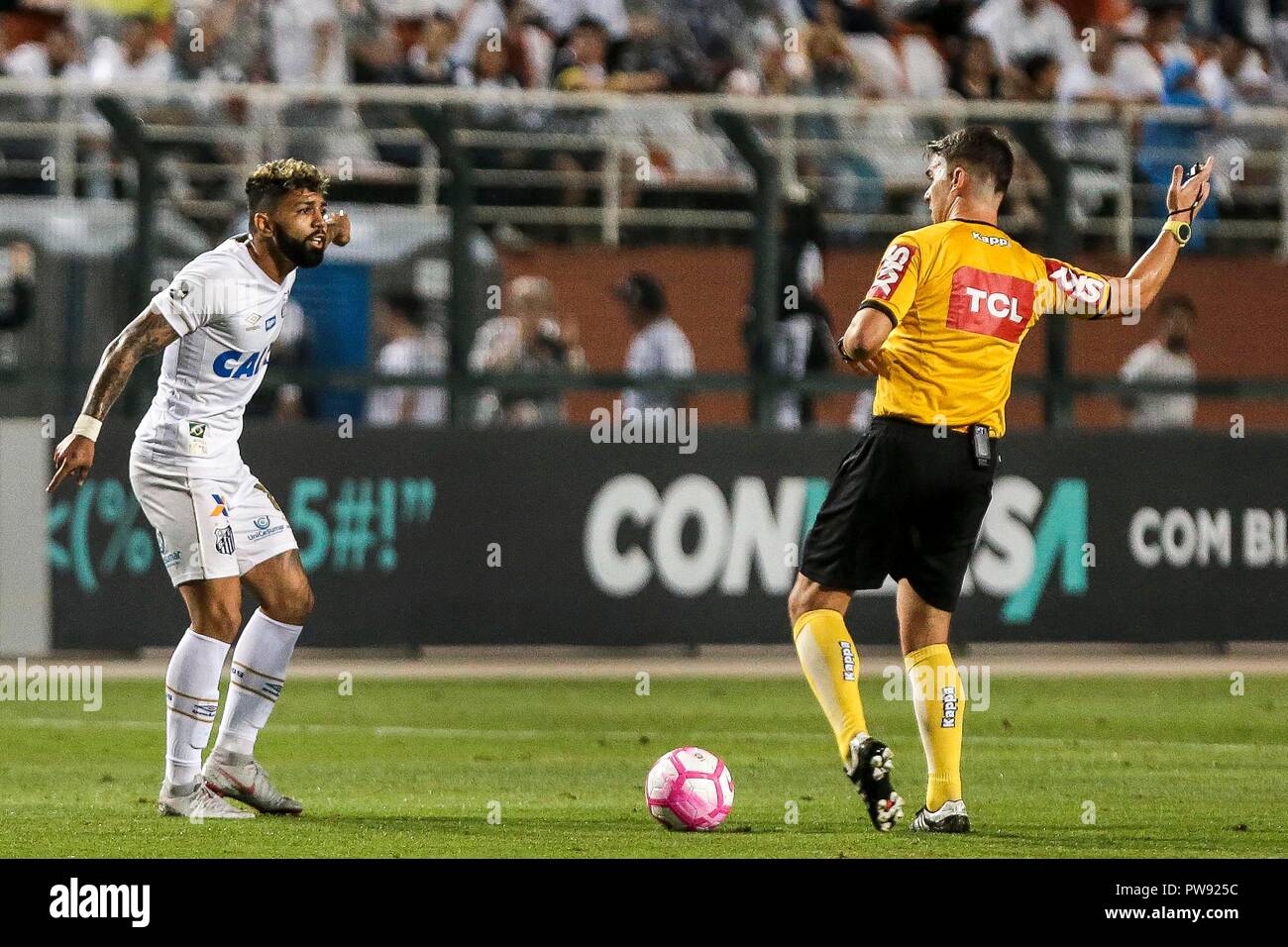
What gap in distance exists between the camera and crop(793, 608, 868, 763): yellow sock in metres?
8.06

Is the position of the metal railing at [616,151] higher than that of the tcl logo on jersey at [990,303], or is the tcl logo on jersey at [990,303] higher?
the metal railing at [616,151]

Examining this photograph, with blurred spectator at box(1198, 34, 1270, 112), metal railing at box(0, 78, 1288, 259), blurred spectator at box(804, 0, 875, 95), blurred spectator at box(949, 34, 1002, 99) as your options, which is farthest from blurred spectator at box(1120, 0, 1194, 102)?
metal railing at box(0, 78, 1288, 259)

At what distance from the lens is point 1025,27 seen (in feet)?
64.1

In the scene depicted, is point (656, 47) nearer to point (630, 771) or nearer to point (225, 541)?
point (630, 771)

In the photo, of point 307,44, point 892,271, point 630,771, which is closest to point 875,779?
point 892,271

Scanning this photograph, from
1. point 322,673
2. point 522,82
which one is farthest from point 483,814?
point 522,82

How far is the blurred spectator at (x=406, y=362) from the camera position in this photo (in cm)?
1556

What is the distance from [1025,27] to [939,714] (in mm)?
12475

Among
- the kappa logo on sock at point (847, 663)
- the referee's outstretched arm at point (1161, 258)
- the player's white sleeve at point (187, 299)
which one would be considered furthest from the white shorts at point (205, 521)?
the referee's outstretched arm at point (1161, 258)

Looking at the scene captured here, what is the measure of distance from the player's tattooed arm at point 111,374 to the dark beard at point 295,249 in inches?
22.0

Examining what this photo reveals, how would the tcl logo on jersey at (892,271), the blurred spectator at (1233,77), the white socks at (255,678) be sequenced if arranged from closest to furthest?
the tcl logo on jersey at (892,271) < the white socks at (255,678) < the blurred spectator at (1233,77)

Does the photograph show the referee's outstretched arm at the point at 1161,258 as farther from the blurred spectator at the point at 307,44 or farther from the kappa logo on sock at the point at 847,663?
the blurred spectator at the point at 307,44

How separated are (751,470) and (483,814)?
7287 mm
